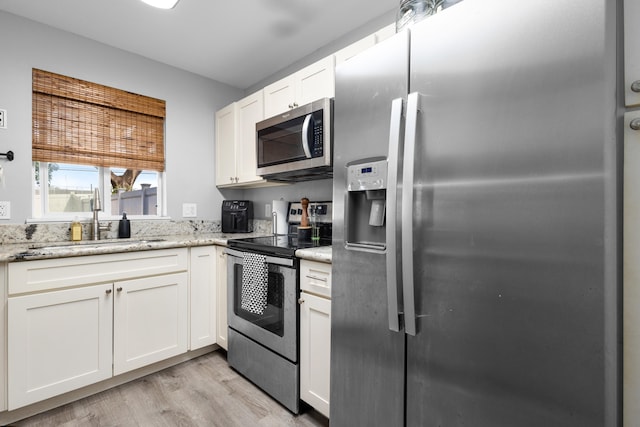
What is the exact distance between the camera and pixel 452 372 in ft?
2.93

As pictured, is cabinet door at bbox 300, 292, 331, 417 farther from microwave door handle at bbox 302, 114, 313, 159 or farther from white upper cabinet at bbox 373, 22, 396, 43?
white upper cabinet at bbox 373, 22, 396, 43

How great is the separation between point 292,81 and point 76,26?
1594 mm

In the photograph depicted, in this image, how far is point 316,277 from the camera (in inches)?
60.0

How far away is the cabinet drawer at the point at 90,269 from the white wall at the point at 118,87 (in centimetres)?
71

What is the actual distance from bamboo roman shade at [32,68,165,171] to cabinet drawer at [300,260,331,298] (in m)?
1.89

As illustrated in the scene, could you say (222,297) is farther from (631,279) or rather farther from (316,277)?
(631,279)

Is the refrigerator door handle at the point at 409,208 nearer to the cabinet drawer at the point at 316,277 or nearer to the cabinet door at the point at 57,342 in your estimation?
the cabinet drawer at the point at 316,277

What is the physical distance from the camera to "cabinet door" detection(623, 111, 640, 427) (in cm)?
72

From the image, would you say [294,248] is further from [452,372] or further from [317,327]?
[452,372]

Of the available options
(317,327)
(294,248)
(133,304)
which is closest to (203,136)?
(133,304)

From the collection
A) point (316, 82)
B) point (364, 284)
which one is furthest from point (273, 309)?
point (316, 82)

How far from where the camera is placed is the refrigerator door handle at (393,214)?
3.24ft

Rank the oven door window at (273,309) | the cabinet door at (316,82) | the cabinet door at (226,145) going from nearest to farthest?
the oven door window at (273,309) < the cabinet door at (316,82) < the cabinet door at (226,145)

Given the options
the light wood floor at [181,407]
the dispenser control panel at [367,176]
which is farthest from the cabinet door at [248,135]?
the light wood floor at [181,407]
